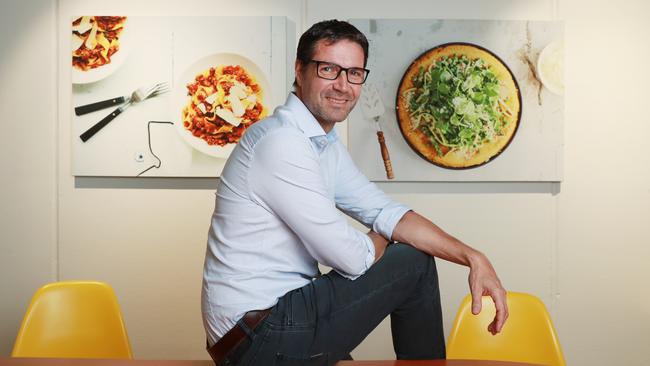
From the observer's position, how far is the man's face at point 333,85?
1.92 m

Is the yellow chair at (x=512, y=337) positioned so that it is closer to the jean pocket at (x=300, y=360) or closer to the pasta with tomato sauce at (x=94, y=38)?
the jean pocket at (x=300, y=360)

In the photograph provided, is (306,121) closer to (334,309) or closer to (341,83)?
→ (341,83)

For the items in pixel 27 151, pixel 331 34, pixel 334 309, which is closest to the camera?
pixel 334 309

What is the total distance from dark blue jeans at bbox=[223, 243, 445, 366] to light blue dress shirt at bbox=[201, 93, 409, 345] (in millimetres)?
46

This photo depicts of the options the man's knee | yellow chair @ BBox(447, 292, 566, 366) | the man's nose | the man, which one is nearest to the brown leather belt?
the man

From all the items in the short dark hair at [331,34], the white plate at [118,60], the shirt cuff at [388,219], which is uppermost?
the white plate at [118,60]

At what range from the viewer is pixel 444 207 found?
3.28 meters

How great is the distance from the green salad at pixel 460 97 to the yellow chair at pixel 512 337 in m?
1.01

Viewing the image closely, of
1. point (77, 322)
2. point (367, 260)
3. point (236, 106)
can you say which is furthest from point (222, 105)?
point (367, 260)

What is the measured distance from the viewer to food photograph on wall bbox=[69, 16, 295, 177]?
10.5ft

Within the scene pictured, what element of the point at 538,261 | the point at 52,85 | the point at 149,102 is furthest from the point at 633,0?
the point at 52,85

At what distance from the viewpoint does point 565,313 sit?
3.31 meters

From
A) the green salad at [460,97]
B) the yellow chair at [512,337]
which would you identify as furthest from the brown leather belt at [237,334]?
the green salad at [460,97]

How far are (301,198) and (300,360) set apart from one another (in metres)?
0.37
